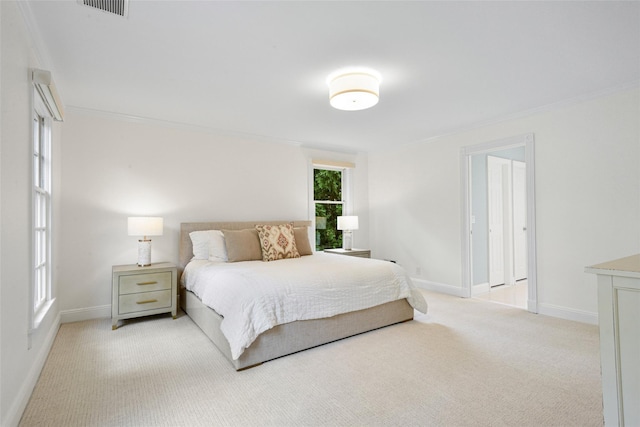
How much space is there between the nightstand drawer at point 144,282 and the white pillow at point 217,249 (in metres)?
0.52

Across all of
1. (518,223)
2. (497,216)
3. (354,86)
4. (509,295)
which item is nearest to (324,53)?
(354,86)

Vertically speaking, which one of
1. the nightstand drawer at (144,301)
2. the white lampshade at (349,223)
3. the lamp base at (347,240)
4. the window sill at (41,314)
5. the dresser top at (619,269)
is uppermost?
the white lampshade at (349,223)

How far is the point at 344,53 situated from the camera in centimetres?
243

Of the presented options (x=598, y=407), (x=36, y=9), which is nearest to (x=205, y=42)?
(x=36, y=9)

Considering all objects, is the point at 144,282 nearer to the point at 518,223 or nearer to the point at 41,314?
the point at 41,314

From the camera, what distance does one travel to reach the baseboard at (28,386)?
1.68 m

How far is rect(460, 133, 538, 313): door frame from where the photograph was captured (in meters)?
3.77

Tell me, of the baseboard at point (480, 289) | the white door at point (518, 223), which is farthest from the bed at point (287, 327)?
the white door at point (518, 223)

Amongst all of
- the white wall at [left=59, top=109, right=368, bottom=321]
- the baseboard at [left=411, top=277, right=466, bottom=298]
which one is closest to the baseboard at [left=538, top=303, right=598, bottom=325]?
the baseboard at [left=411, top=277, right=466, bottom=298]

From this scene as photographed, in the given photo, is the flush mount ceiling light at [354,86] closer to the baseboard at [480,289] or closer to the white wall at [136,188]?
the white wall at [136,188]

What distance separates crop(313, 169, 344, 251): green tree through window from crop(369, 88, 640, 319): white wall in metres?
1.70

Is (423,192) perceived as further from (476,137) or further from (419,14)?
(419,14)

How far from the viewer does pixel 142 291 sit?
345cm

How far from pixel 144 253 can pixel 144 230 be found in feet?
0.96
